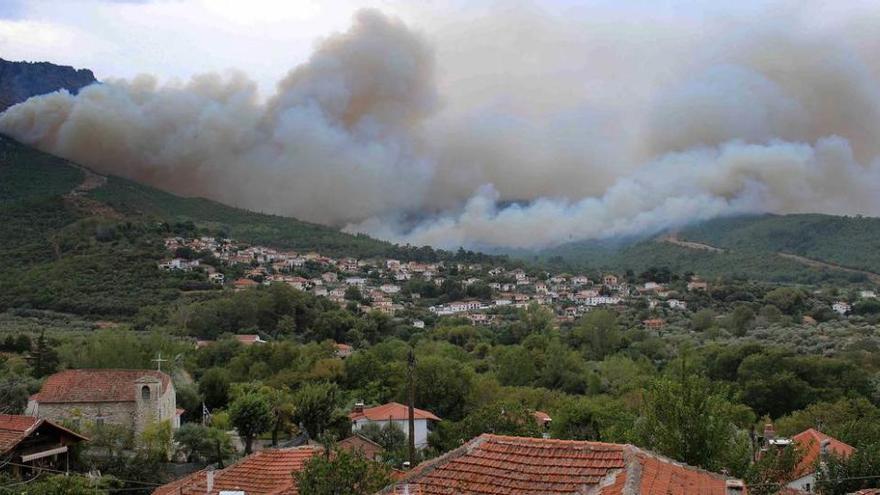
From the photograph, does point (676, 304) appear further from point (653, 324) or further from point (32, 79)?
point (32, 79)

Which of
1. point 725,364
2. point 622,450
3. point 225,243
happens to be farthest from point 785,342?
point 225,243

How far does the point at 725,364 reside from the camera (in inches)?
1891

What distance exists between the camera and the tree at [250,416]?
96.0 feet

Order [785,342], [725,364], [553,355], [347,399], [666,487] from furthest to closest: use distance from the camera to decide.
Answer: [785,342], [553,355], [725,364], [347,399], [666,487]

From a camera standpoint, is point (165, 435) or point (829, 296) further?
point (829, 296)

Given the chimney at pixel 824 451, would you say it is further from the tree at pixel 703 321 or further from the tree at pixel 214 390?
the tree at pixel 703 321

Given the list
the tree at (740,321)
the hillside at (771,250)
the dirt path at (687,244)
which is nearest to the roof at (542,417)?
the tree at (740,321)

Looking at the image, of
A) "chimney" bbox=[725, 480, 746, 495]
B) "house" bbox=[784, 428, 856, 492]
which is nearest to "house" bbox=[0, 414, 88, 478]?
"chimney" bbox=[725, 480, 746, 495]

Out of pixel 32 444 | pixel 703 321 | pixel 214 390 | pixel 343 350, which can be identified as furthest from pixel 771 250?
pixel 32 444

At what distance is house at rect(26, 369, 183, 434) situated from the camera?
2897cm

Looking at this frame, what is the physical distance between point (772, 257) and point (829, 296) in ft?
88.1

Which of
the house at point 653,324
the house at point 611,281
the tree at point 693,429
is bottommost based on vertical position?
the house at point 653,324

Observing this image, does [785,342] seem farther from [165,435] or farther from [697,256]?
[697,256]

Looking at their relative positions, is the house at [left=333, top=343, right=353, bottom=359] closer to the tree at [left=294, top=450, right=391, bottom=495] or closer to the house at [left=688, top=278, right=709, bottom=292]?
the house at [left=688, top=278, right=709, bottom=292]
